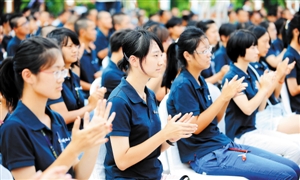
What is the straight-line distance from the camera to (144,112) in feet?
7.55

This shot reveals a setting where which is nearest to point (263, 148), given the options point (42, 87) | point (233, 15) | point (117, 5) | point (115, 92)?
point (115, 92)

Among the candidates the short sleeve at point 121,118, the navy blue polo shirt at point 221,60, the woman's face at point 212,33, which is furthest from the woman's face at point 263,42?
the short sleeve at point 121,118

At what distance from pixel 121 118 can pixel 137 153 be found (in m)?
0.19

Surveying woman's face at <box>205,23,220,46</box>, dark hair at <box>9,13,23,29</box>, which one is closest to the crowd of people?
woman's face at <box>205,23,220,46</box>

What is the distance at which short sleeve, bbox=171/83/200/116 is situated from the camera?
271 centimetres

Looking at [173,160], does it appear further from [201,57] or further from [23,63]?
[23,63]

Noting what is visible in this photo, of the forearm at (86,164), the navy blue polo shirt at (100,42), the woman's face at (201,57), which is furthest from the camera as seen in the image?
the navy blue polo shirt at (100,42)

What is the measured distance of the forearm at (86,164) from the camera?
1.88 metres

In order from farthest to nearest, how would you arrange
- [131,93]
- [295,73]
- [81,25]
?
[81,25] < [295,73] < [131,93]

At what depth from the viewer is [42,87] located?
181 centimetres

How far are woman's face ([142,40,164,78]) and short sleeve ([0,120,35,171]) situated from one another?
2.66 feet

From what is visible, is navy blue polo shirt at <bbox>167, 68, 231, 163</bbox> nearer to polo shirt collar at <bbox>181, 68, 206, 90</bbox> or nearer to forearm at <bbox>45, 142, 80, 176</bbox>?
polo shirt collar at <bbox>181, 68, 206, 90</bbox>

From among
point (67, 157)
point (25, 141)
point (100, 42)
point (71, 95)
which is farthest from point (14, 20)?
point (67, 157)

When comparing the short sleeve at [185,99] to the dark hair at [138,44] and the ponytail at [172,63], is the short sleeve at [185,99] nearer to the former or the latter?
the ponytail at [172,63]
